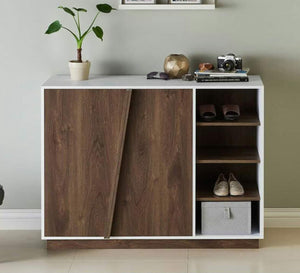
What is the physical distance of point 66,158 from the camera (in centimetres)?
441

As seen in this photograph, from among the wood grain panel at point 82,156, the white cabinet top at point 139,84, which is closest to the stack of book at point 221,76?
the white cabinet top at point 139,84

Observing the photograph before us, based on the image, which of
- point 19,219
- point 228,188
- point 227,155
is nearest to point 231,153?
point 227,155

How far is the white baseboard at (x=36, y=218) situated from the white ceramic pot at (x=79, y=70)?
0.83m

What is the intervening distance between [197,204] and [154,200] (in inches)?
13.3

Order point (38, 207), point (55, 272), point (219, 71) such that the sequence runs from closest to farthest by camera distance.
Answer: point (55, 272) < point (219, 71) < point (38, 207)

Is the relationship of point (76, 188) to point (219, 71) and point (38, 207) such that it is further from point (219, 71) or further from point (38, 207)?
point (219, 71)

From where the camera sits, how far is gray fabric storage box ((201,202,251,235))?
448 centimetres

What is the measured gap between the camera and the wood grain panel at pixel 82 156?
4.36 meters

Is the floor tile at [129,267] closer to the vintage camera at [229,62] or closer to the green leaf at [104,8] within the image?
the vintage camera at [229,62]

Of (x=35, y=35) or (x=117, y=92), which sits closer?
(x=117, y=92)

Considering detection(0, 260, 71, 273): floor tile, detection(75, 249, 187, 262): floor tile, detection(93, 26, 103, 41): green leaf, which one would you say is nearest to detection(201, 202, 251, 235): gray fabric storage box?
detection(75, 249, 187, 262): floor tile

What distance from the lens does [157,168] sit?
442 cm

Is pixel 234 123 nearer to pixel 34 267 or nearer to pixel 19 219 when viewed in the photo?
pixel 34 267

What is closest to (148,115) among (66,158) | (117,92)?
(117,92)
